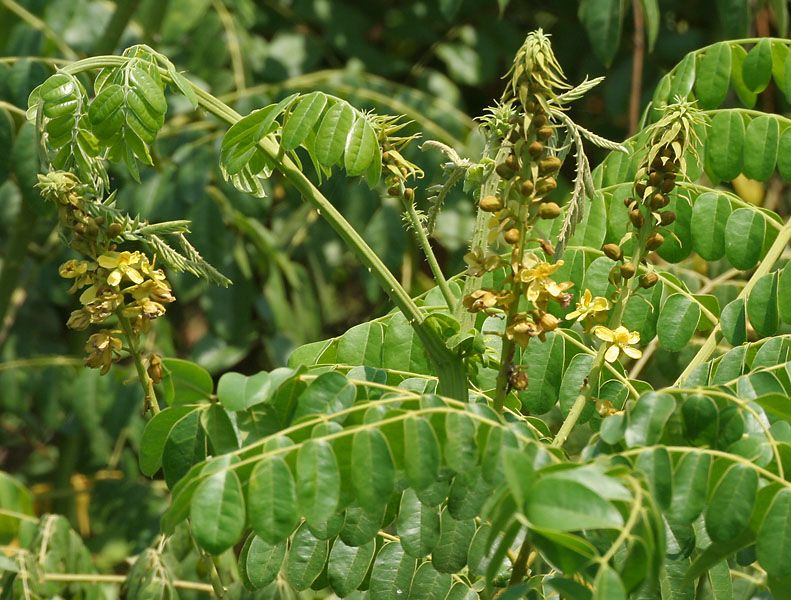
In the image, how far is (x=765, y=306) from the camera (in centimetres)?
143

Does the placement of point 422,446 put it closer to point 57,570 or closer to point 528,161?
point 528,161

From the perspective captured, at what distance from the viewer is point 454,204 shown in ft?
9.88

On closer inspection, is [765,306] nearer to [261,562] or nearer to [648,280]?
[648,280]

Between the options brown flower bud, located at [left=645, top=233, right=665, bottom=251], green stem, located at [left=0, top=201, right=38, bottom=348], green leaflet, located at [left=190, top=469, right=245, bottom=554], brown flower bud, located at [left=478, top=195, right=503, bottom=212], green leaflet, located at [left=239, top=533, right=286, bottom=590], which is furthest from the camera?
green stem, located at [left=0, top=201, right=38, bottom=348]

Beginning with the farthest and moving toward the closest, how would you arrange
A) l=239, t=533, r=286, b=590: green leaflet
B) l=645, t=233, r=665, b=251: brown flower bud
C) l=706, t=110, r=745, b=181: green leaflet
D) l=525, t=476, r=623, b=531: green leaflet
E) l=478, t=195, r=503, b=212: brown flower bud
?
1. l=706, t=110, r=745, b=181: green leaflet
2. l=239, t=533, r=286, b=590: green leaflet
3. l=645, t=233, r=665, b=251: brown flower bud
4. l=478, t=195, r=503, b=212: brown flower bud
5. l=525, t=476, r=623, b=531: green leaflet

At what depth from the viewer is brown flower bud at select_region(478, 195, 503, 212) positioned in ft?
3.52

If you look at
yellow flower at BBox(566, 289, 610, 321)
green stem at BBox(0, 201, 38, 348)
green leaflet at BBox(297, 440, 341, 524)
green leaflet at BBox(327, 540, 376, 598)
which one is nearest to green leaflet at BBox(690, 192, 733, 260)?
yellow flower at BBox(566, 289, 610, 321)

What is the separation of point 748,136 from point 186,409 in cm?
90

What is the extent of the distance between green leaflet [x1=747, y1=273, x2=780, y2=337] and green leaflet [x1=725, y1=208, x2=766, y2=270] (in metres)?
0.08

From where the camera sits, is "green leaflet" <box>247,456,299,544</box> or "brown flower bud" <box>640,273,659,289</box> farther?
"brown flower bud" <box>640,273,659,289</box>

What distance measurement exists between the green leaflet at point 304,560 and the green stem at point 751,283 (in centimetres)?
47

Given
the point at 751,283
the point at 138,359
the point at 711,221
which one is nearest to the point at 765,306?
the point at 751,283

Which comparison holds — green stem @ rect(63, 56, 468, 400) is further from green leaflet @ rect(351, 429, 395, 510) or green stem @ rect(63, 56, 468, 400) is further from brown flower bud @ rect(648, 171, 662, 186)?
brown flower bud @ rect(648, 171, 662, 186)

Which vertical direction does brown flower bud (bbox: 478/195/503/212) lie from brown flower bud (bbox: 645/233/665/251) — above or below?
above
